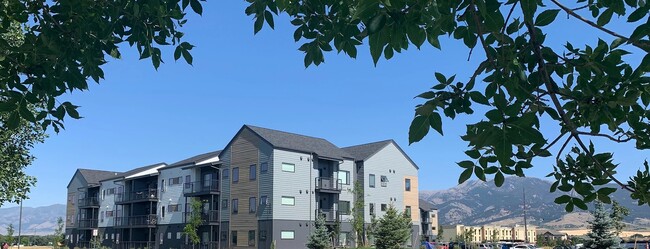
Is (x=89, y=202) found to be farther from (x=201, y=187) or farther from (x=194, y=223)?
(x=194, y=223)

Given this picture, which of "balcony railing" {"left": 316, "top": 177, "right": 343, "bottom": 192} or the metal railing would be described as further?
the metal railing

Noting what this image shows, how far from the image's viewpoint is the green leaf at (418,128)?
3.08 m

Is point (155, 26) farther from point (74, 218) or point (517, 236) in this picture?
point (517, 236)

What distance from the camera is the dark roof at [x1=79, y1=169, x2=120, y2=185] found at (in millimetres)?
75750

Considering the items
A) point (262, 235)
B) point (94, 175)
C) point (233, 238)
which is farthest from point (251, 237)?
point (94, 175)

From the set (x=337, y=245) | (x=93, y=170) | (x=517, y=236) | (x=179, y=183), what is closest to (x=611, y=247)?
(x=337, y=245)

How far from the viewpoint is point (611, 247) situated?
3200 cm

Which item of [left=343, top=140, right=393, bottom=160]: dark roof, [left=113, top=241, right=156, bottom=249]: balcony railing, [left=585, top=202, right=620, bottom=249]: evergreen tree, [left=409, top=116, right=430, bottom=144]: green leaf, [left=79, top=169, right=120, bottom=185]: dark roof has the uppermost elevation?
[left=343, top=140, right=393, bottom=160]: dark roof

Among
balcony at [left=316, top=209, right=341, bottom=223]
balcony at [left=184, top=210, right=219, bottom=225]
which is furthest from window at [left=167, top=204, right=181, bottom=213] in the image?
balcony at [left=316, top=209, right=341, bottom=223]

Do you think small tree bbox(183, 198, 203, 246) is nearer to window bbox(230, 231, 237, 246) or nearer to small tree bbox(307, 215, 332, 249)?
window bbox(230, 231, 237, 246)

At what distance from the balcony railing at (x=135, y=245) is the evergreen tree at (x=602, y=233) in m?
42.4

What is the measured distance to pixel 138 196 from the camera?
63.9 metres

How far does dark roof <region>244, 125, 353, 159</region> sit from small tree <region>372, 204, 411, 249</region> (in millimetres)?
8716

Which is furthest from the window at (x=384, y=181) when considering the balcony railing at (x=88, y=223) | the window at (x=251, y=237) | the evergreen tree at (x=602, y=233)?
the balcony railing at (x=88, y=223)
